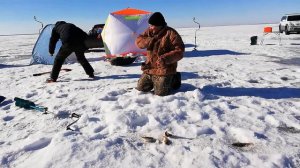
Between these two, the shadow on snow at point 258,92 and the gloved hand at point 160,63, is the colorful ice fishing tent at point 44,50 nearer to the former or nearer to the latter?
the gloved hand at point 160,63

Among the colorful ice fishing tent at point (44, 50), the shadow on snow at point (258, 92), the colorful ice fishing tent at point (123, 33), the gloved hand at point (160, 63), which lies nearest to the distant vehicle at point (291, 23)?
the colorful ice fishing tent at point (123, 33)

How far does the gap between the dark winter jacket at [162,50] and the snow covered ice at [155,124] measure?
20.6 inches

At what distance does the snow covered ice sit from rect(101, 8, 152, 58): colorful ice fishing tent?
371 cm

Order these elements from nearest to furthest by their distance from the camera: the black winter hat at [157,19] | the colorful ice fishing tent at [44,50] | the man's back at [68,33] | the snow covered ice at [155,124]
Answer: the snow covered ice at [155,124] → the black winter hat at [157,19] → the man's back at [68,33] → the colorful ice fishing tent at [44,50]

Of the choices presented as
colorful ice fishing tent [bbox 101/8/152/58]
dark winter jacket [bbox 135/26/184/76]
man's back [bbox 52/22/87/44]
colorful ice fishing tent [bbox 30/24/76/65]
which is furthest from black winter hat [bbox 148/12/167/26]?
colorful ice fishing tent [bbox 30/24/76/65]

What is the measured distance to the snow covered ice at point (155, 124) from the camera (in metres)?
3.23

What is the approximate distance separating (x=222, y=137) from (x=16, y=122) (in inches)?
116

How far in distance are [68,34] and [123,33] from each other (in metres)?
4.10

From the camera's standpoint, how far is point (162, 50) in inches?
223

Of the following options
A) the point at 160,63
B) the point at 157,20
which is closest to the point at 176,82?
the point at 160,63

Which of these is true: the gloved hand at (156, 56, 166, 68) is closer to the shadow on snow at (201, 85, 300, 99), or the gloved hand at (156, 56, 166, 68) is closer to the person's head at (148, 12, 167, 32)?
the person's head at (148, 12, 167, 32)

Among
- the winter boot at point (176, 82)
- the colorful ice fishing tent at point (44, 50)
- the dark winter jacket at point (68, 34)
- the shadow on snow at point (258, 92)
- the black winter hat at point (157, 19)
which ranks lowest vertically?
the shadow on snow at point (258, 92)

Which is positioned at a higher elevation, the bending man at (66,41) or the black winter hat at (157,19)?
the black winter hat at (157,19)

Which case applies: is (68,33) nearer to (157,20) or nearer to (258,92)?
(157,20)
